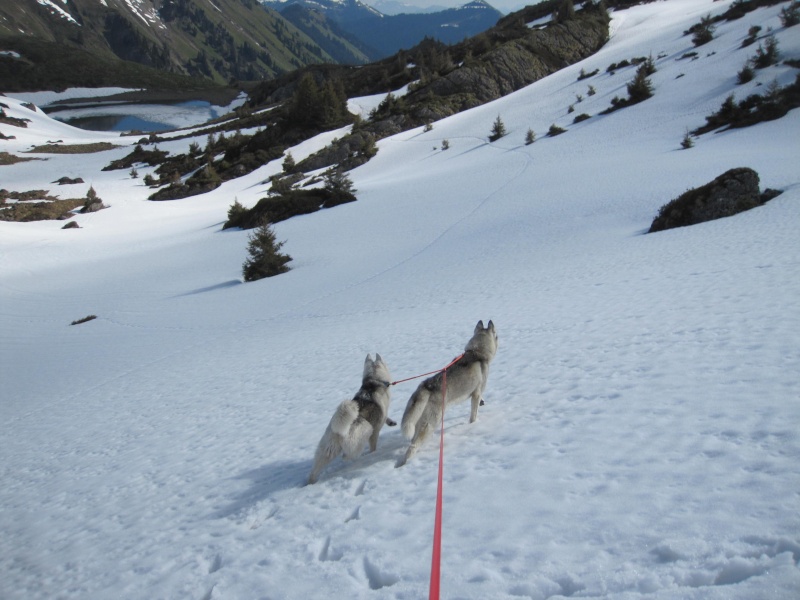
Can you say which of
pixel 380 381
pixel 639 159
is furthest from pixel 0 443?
pixel 639 159

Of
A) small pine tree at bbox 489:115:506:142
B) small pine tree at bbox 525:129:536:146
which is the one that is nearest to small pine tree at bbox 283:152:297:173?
small pine tree at bbox 489:115:506:142

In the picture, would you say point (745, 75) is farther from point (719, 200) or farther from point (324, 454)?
point (324, 454)

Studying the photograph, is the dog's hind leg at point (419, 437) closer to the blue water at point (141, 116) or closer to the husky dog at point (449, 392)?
the husky dog at point (449, 392)

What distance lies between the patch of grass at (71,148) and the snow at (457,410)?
124ft

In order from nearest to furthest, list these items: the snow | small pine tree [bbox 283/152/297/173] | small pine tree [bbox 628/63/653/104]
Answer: the snow → small pine tree [bbox 628/63/653/104] → small pine tree [bbox 283/152/297/173]

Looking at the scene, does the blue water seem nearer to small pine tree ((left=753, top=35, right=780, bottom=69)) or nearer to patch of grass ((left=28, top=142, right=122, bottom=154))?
patch of grass ((left=28, top=142, right=122, bottom=154))

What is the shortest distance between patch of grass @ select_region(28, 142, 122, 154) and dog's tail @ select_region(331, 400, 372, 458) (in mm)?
58357

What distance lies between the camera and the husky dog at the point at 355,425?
4.44 metres

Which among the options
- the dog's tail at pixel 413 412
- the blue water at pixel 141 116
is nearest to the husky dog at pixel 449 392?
the dog's tail at pixel 413 412

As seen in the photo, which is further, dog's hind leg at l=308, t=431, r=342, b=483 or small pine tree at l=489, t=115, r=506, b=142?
small pine tree at l=489, t=115, r=506, b=142

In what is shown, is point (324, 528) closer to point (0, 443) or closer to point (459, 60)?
point (0, 443)

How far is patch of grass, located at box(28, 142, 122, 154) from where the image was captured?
4975 cm

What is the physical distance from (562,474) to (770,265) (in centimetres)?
695

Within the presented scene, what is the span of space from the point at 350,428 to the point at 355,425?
0.08 m
